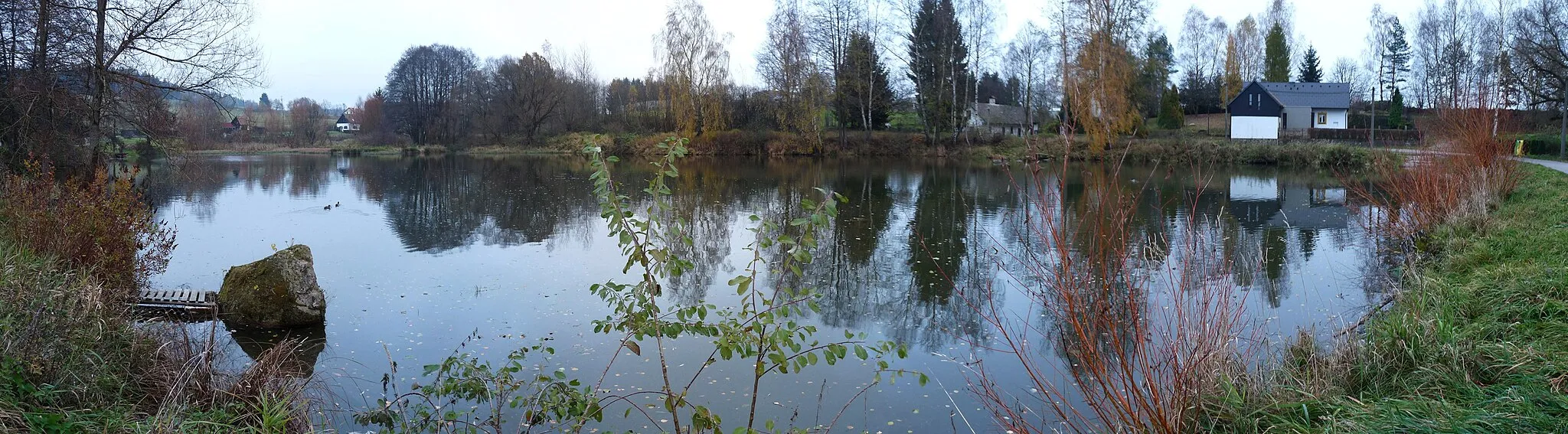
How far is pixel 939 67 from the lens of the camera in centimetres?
4422

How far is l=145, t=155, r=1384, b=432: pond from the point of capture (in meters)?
A: 6.48

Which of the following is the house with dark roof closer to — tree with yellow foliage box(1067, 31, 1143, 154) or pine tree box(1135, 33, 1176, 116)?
pine tree box(1135, 33, 1176, 116)

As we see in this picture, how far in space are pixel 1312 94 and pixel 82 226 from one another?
5597 centimetres

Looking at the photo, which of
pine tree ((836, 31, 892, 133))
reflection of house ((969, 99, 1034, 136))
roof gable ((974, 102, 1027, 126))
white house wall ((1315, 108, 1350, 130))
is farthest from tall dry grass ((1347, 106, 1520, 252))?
white house wall ((1315, 108, 1350, 130))

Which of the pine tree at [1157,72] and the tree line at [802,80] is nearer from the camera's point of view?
the tree line at [802,80]

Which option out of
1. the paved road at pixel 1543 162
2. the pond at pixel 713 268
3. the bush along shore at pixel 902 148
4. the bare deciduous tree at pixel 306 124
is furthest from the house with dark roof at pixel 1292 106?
the bare deciduous tree at pixel 306 124

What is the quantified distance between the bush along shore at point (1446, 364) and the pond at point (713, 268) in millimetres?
473

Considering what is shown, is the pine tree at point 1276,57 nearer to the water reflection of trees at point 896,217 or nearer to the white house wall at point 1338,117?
the white house wall at point 1338,117

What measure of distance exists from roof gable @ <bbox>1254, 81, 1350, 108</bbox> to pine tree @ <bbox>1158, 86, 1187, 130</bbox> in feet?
25.0

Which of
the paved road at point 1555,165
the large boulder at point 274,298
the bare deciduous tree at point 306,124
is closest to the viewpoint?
the large boulder at point 274,298

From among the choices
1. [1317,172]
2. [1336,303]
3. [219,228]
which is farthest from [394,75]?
[1336,303]

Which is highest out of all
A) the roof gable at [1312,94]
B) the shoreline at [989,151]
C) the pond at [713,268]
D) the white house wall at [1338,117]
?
the roof gable at [1312,94]

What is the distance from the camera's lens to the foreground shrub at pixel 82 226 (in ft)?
24.2

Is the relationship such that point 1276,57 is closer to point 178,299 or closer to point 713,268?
point 713,268
